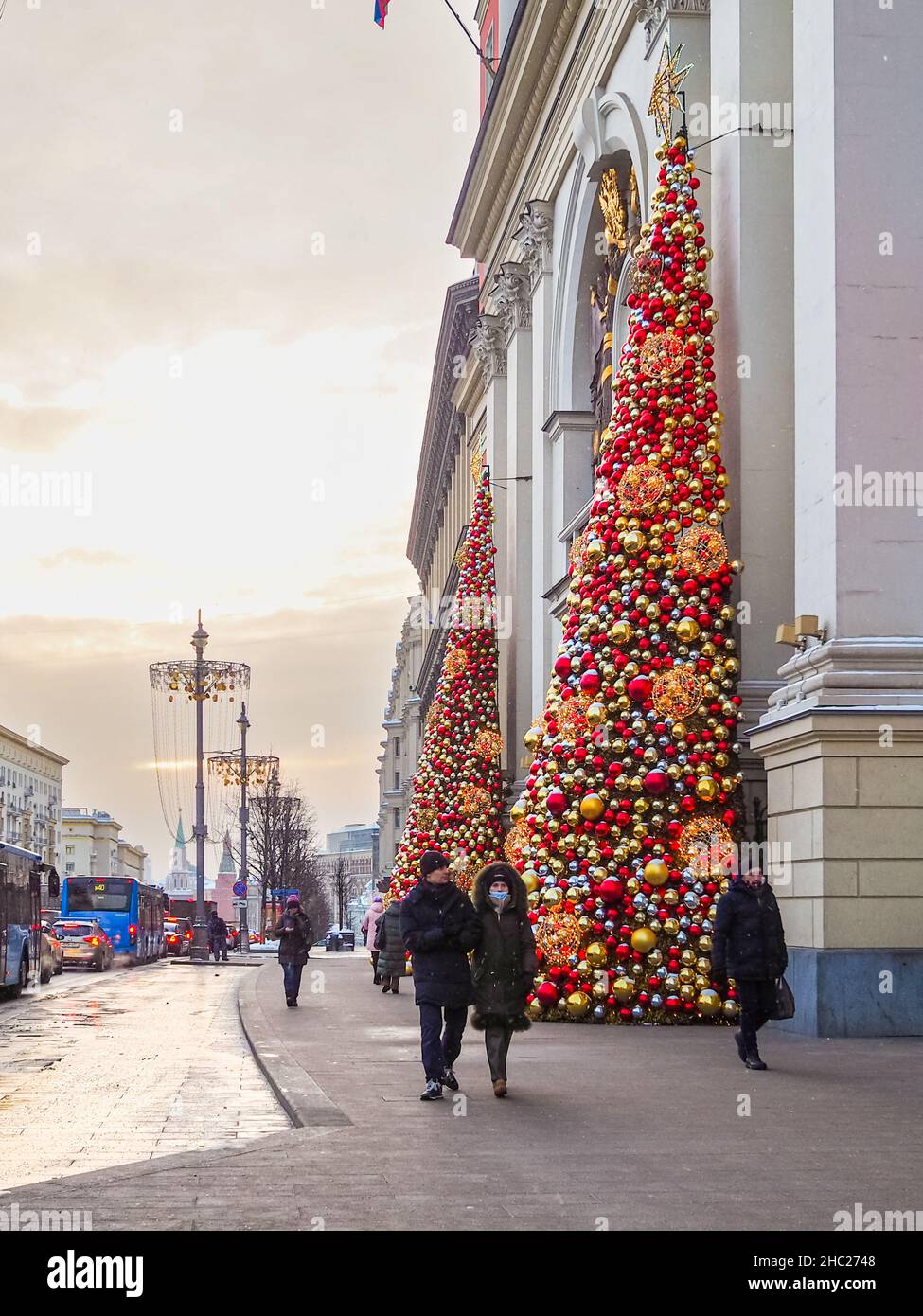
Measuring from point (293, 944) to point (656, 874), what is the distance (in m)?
7.98

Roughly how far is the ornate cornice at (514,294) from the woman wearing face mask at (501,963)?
83.8ft

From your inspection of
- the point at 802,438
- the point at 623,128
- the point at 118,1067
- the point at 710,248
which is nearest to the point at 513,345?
the point at 623,128

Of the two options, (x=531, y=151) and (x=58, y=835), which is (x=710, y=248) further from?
(x=58, y=835)

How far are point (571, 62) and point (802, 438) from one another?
15.7 metres

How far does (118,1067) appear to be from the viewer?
606 inches

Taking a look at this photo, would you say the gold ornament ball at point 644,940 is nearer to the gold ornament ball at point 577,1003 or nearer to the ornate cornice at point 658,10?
the gold ornament ball at point 577,1003

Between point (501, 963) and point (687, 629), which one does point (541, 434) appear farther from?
point (501, 963)

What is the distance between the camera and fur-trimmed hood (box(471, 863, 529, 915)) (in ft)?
41.4

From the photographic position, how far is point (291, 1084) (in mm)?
12703

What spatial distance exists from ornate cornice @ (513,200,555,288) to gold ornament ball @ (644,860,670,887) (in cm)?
1869

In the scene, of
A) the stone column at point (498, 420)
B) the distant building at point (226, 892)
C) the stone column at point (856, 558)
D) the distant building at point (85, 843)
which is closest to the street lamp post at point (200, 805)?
the stone column at point (498, 420)

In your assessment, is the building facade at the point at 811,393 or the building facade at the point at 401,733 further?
the building facade at the point at 401,733

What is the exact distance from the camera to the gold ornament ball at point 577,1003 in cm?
1789

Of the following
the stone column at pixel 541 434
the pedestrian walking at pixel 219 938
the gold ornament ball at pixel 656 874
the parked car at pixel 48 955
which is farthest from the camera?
the pedestrian walking at pixel 219 938
